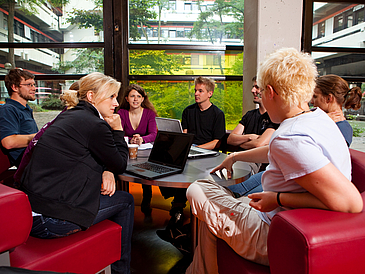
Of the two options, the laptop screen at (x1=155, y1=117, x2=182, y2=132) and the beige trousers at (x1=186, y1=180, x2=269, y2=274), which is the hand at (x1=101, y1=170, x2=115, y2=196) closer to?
the beige trousers at (x1=186, y1=180, x2=269, y2=274)

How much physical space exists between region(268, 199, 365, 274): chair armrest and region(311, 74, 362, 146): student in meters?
1.25

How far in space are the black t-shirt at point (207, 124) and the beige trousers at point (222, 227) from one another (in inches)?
66.8

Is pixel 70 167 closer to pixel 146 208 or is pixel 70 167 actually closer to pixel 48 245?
pixel 48 245

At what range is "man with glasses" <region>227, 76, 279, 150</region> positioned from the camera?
269 centimetres

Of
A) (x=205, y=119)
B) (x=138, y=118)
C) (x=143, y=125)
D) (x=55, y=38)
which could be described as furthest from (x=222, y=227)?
(x=55, y=38)

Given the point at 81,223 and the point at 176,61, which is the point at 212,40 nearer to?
the point at 176,61

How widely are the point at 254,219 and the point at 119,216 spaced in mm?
851

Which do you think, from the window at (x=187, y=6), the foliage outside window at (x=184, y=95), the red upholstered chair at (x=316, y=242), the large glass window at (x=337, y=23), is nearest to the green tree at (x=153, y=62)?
the foliage outside window at (x=184, y=95)

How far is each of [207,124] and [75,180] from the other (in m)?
2.00

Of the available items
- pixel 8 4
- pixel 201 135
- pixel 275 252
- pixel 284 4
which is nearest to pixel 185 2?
pixel 284 4

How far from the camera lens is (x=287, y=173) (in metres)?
0.95

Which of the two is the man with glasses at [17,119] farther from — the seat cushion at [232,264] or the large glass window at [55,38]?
the seat cushion at [232,264]

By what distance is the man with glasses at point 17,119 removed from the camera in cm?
228

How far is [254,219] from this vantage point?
1.13 m
